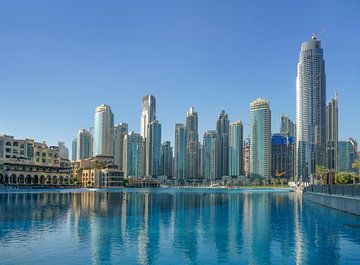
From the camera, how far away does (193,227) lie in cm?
4722

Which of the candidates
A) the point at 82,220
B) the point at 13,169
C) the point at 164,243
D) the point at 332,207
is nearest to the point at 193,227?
the point at 164,243

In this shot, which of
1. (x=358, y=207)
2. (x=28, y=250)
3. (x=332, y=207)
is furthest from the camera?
(x=332, y=207)

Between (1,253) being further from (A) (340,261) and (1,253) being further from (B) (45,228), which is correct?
(A) (340,261)

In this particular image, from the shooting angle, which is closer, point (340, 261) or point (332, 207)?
point (340, 261)

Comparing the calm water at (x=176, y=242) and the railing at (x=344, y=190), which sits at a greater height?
the railing at (x=344, y=190)

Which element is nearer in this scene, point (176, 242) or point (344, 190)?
point (176, 242)

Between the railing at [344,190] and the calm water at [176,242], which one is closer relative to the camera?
the calm water at [176,242]

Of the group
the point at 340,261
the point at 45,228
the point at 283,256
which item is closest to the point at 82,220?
the point at 45,228

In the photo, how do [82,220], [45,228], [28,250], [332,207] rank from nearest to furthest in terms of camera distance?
[28,250] < [45,228] < [82,220] < [332,207]

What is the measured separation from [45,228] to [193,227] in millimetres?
15860

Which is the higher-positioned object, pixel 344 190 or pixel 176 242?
pixel 344 190

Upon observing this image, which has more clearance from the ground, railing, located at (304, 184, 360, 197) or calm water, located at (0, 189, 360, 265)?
railing, located at (304, 184, 360, 197)

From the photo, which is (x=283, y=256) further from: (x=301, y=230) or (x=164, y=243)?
(x=301, y=230)

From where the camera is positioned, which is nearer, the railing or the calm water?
the calm water
